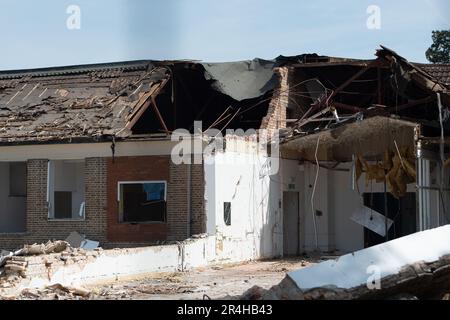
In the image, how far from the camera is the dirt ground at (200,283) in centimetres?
1608

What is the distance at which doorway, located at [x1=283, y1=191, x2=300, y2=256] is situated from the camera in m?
27.4

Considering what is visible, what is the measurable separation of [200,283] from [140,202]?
22.5 feet

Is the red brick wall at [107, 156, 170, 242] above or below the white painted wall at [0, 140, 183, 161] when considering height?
below

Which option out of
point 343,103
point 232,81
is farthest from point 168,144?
point 343,103

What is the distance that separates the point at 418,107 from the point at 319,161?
11.9 feet

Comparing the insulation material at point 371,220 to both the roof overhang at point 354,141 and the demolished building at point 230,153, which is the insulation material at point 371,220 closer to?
the demolished building at point 230,153

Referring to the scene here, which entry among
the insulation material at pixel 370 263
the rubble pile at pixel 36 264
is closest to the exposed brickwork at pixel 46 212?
the rubble pile at pixel 36 264

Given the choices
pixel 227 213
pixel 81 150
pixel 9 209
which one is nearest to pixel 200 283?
pixel 227 213

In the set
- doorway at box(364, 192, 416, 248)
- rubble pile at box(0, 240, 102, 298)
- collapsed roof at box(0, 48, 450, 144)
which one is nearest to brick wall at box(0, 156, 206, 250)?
collapsed roof at box(0, 48, 450, 144)

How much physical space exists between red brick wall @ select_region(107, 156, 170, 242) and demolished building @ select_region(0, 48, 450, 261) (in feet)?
0.11

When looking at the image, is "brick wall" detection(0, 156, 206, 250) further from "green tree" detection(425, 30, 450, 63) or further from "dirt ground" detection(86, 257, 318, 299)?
"green tree" detection(425, 30, 450, 63)

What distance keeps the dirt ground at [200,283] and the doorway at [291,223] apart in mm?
3766
